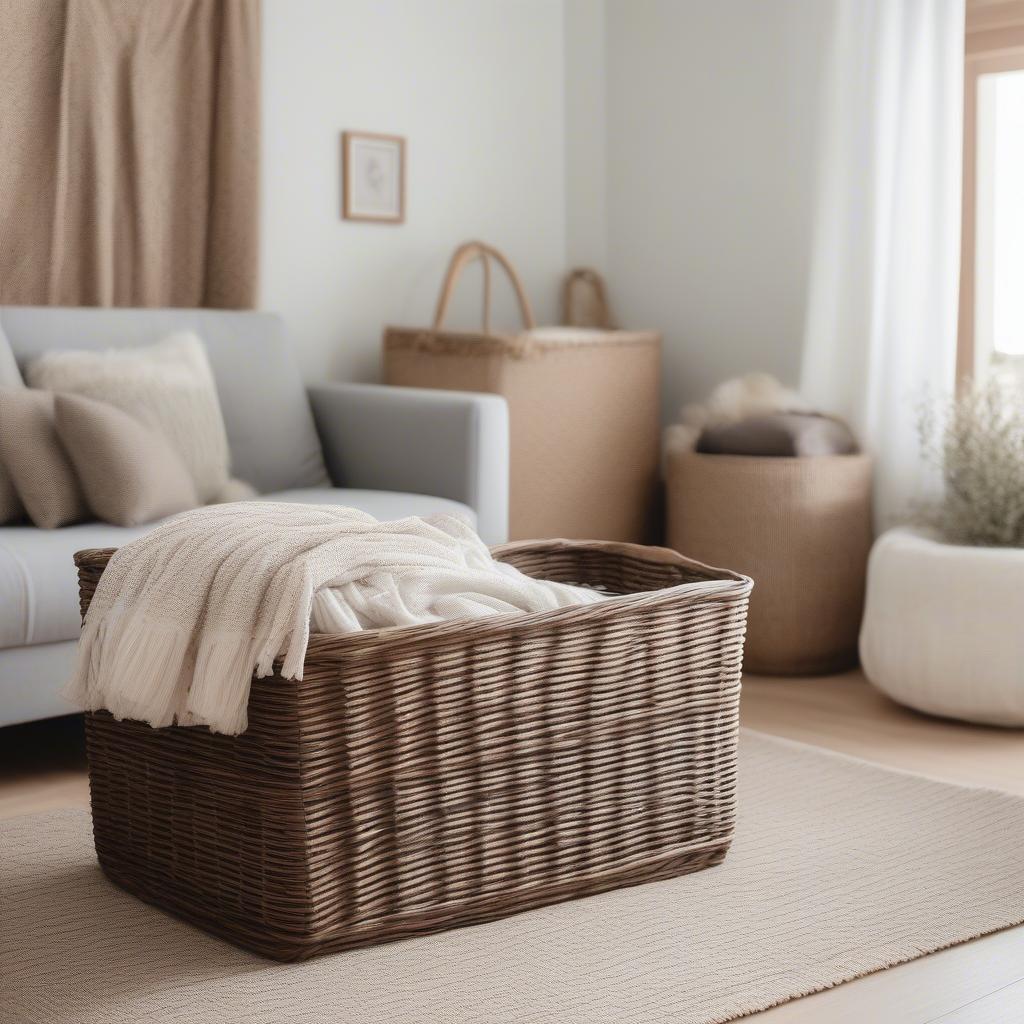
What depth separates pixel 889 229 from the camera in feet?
→ 11.8

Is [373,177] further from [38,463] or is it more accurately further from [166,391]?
[38,463]

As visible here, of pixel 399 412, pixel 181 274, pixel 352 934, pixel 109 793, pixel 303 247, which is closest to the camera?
pixel 352 934

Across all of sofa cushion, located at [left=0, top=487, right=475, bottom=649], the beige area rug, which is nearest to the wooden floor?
the beige area rug

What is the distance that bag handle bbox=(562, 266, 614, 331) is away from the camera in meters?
4.48

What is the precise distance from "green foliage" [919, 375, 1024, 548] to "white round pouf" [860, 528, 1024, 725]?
0.41 feet

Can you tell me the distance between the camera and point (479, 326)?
14.3 feet

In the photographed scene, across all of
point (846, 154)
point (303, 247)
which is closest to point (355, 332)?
point (303, 247)

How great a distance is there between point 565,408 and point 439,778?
205cm

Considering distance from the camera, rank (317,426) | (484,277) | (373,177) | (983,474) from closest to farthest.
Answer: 1. (983,474)
2. (317,426)
3. (373,177)
4. (484,277)

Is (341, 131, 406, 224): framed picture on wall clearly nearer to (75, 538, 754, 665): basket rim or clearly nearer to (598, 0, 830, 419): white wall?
(598, 0, 830, 419): white wall

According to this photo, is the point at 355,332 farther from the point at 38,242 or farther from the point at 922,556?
the point at 922,556

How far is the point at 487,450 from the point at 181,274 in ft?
3.27

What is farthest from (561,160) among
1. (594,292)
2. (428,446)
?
(428,446)

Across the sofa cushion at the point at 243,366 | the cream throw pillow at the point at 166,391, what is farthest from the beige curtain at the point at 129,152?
the cream throw pillow at the point at 166,391
